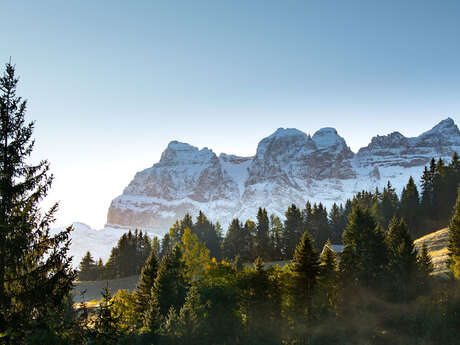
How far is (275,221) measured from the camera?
305ft

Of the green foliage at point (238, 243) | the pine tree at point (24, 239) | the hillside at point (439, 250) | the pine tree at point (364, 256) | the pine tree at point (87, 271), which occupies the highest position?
the pine tree at point (24, 239)

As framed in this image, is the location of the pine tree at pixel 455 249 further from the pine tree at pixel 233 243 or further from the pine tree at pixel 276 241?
the pine tree at pixel 233 243

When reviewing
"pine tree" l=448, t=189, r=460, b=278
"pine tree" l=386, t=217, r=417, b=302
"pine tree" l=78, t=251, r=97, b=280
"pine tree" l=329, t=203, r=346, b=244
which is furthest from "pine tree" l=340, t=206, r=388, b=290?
"pine tree" l=78, t=251, r=97, b=280

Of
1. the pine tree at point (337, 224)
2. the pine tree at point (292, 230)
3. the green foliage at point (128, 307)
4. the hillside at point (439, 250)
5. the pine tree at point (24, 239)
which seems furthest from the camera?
the pine tree at point (337, 224)

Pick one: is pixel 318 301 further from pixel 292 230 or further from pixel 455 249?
pixel 292 230

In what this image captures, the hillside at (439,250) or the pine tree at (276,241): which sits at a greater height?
the hillside at (439,250)

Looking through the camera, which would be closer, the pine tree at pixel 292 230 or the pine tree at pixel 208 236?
the pine tree at pixel 292 230

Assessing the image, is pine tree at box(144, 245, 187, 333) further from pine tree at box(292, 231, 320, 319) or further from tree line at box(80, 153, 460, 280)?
tree line at box(80, 153, 460, 280)

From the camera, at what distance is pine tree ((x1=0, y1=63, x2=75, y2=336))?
11.4m

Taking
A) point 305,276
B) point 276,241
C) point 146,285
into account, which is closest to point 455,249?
point 305,276

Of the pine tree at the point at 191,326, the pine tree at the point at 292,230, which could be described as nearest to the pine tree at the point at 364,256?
the pine tree at the point at 191,326

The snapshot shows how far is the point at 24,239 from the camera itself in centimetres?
1173

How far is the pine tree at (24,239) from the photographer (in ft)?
37.3

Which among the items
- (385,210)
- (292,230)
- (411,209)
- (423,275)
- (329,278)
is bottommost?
(292,230)
